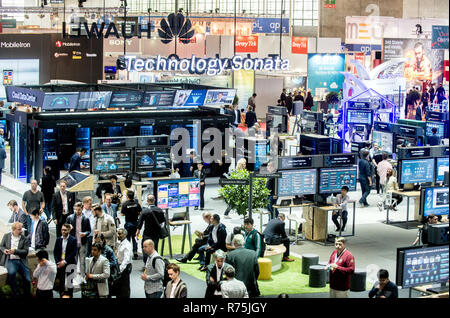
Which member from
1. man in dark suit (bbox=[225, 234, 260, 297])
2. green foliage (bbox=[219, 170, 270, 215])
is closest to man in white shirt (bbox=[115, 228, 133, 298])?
man in dark suit (bbox=[225, 234, 260, 297])

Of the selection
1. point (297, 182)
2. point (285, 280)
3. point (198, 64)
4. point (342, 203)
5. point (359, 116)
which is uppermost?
point (198, 64)

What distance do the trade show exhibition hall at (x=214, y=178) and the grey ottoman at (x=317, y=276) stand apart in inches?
0.7

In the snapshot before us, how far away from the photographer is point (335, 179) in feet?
50.6

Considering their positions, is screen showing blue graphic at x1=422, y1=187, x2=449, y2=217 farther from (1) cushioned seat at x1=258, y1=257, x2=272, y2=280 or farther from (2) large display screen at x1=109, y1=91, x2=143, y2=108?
(2) large display screen at x1=109, y1=91, x2=143, y2=108

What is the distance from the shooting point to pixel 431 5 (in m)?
49.9

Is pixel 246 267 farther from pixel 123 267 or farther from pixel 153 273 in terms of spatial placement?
pixel 123 267

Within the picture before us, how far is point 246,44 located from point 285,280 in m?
22.5

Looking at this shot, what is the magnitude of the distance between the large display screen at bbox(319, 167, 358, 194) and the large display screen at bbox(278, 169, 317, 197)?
16 centimetres

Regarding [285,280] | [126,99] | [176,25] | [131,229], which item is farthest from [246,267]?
[176,25]

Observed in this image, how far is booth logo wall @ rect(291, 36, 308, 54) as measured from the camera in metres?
35.7

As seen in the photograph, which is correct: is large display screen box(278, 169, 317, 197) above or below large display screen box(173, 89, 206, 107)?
below

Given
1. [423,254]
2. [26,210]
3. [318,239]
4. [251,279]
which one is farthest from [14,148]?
[423,254]

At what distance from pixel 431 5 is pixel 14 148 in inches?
1404
